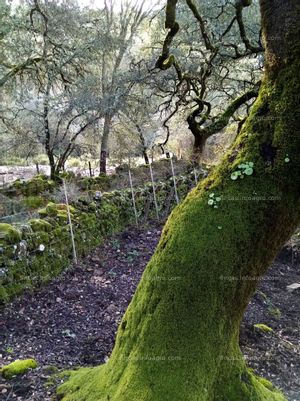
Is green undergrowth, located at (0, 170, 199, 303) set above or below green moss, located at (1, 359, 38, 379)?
above

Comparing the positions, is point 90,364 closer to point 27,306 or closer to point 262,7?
point 27,306

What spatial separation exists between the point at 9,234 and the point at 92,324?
191 cm

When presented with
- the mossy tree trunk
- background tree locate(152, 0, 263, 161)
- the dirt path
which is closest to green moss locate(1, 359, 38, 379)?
the dirt path

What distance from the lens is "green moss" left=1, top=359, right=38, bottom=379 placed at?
146 inches

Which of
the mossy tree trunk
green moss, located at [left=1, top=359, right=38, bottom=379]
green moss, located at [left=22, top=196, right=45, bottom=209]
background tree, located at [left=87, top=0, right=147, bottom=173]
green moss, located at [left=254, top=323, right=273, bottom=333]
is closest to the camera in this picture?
the mossy tree trunk

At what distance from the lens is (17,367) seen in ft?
12.4

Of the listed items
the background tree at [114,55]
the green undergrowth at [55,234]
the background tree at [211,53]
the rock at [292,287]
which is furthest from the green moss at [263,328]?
the background tree at [114,55]

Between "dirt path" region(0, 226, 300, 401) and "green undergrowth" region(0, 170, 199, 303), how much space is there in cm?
27

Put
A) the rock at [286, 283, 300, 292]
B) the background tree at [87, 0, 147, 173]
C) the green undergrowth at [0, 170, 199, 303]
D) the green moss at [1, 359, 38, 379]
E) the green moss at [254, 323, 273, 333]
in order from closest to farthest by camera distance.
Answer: the green moss at [1, 359, 38, 379], the green moss at [254, 323, 273, 333], the green undergrowth at [0, 170, 199, 303], the rock at [286, 283, 300, 292], the background tree at [87, 0, 147, 173]

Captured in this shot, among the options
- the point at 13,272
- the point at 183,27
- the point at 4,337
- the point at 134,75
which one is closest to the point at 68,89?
the point at 134,75

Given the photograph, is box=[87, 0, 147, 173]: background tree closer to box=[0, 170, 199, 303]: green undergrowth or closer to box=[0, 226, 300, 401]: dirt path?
box=[0, 170, 199, 303]: green undergrowth

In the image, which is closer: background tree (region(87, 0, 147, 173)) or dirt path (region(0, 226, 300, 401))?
dirt path (region(0, 226, 300, 401))

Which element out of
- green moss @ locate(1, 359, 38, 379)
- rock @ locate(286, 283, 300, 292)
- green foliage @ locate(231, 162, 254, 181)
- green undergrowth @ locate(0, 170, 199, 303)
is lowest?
rock @ locate(286, 283, 300, 292)

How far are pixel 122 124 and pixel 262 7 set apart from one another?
12.2 m
